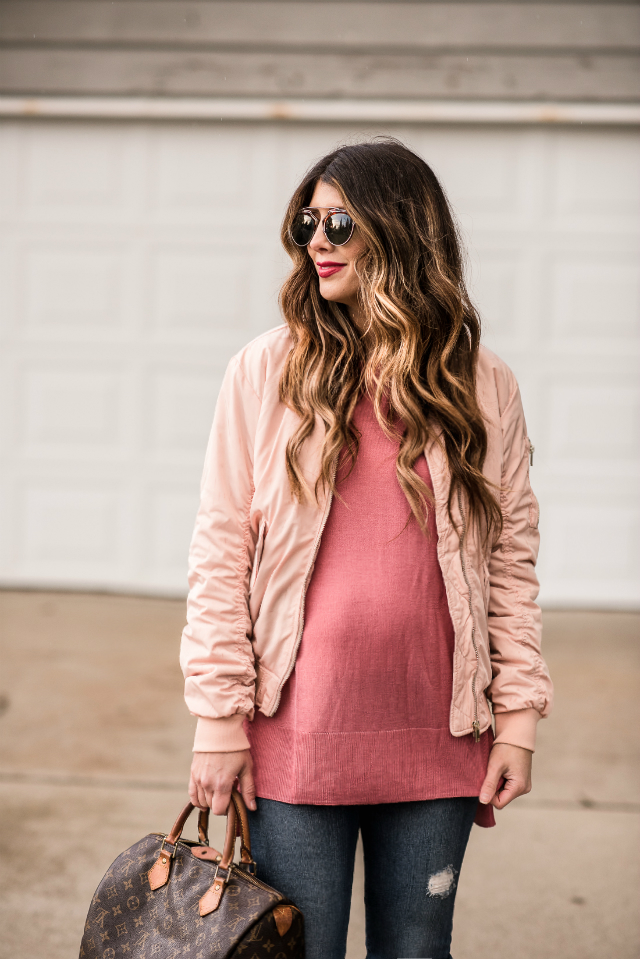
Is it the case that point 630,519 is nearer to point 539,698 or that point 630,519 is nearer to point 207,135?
point 207,135

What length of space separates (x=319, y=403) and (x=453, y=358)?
0.87 feet

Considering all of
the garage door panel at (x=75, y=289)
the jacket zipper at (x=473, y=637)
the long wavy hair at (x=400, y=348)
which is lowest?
the jacket zipper at (x=473, y=637)

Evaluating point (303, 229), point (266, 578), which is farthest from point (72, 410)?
point (266, 578)

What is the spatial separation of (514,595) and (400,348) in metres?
0.48

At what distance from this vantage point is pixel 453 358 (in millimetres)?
1452

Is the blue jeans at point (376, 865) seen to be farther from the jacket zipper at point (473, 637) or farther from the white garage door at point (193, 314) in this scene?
the white garage door at point (193, 314)

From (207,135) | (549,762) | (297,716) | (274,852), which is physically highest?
(207,135)

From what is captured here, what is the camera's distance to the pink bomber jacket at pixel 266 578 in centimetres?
133

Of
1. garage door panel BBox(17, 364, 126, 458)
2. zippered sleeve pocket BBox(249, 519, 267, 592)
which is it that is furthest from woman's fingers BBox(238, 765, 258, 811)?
garage door panel BBox(17, 364, 126, 458)

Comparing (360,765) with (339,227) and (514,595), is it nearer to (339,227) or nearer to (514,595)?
(514,595)

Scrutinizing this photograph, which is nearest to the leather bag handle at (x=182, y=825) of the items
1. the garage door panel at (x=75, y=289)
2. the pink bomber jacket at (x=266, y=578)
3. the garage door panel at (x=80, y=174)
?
the pink bomber jacket at (x=266, y=578)

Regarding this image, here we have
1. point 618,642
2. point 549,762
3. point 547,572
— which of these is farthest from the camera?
point 547,572

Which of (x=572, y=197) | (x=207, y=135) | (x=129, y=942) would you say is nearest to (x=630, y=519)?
(x=572, y=197)

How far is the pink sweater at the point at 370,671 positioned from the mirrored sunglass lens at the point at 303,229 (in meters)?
0.36
